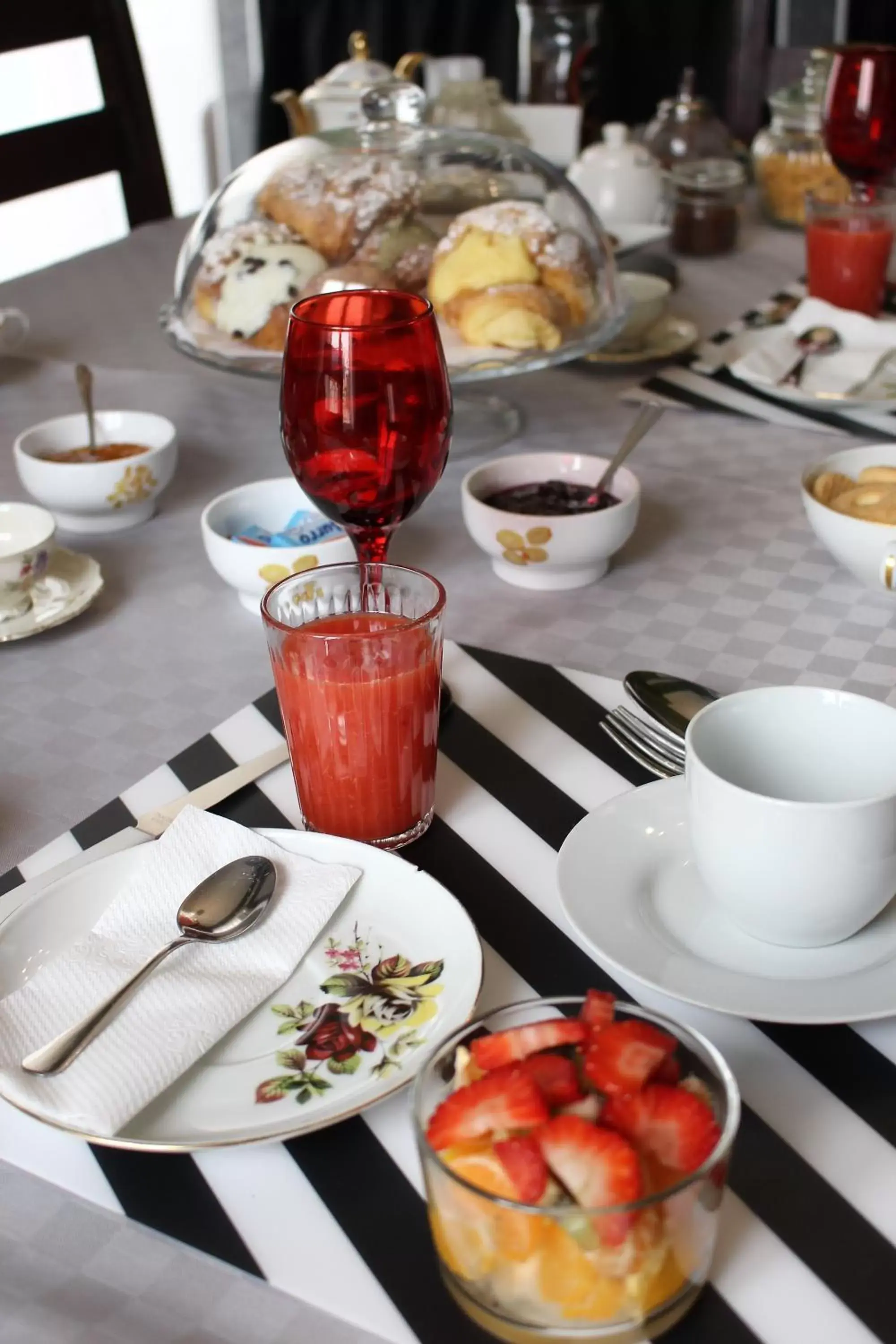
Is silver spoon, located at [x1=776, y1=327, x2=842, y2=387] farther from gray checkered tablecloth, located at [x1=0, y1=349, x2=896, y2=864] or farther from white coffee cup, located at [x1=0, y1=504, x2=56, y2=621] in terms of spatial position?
white coffee cup, located at [x1=0, y1=504, x2=56, y2=621]

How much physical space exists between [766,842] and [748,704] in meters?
0.09

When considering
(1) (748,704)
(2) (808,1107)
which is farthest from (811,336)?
(2) (808,1107)

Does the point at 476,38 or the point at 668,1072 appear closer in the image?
the point at 668,1072

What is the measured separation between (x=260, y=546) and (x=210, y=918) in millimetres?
384

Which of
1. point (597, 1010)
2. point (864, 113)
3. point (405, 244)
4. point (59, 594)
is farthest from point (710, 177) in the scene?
point (597, 1010)

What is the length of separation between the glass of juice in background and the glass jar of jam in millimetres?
260

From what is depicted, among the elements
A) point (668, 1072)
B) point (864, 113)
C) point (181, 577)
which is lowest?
point (181, 577)

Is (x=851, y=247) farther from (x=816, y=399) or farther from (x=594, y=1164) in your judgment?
(x=594, y=1164)

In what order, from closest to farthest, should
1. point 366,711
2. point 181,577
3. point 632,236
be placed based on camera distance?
1. point 366,711
2. point 181,577
3. point 632,236

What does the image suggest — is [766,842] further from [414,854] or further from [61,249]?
[61,249]

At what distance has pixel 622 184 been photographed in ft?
5.69

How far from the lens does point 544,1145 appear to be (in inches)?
14.9

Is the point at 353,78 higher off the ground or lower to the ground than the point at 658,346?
higher

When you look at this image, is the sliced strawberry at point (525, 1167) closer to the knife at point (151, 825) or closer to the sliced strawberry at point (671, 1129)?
the sliced strawberry at point (671, 1129)
